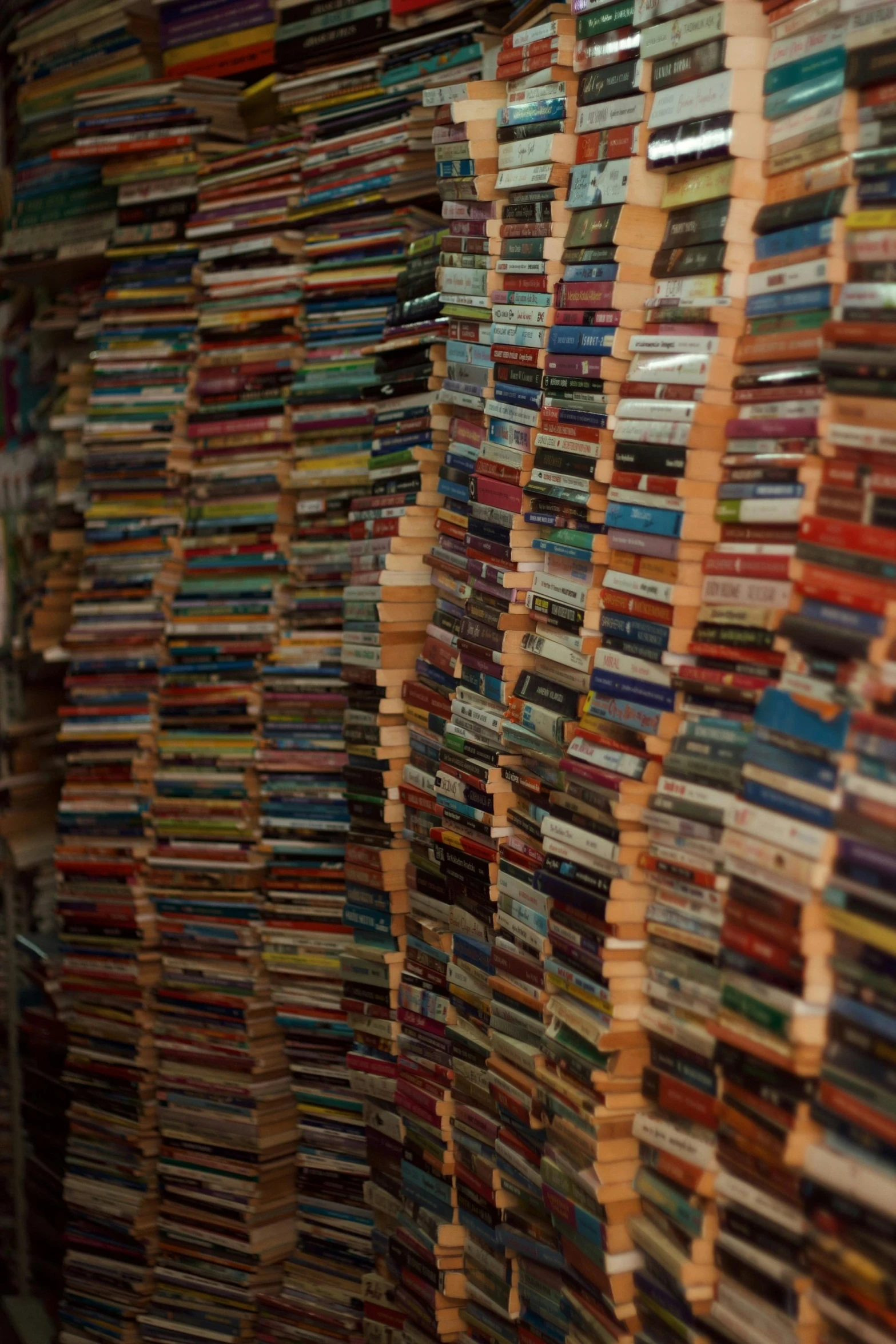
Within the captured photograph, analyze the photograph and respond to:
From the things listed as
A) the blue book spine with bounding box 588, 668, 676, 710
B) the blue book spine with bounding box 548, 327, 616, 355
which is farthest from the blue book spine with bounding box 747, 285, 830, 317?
the blue book spine with bounding box 588, 668, 676, 710

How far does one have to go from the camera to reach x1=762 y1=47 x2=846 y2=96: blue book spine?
1.95 meters

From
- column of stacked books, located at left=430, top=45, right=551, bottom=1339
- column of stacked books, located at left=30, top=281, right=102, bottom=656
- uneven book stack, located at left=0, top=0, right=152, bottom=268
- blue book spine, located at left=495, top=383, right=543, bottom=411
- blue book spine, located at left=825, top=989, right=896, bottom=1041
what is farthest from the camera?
column of stacked books, located at left=30, top=281, right=102, bottom=656

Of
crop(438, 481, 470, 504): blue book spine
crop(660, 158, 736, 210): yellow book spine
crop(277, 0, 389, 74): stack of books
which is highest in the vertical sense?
crop(277, 0, 389, 74): stack of books

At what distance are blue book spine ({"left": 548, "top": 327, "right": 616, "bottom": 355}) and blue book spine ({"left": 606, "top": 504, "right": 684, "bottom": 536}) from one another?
0.29 metres

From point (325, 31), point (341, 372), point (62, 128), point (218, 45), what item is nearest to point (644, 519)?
point (341, 372)

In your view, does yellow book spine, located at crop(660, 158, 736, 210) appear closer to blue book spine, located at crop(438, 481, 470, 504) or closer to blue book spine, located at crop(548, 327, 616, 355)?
blue book spine, located at crop(548, 327, 616, 355)

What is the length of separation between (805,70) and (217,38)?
7.62 feet

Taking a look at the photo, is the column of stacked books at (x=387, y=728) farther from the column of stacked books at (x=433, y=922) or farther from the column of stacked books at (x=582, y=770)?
the column of stacked books at (x=582, y=770)

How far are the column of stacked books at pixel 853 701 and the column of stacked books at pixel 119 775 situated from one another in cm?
227

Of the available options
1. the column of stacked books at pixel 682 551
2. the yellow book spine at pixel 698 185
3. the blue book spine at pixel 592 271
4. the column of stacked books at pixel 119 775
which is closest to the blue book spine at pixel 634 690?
the column of stacked books at pixel 682 551

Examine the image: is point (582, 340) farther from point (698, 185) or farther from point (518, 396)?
point (698, 185)

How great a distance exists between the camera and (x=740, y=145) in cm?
212

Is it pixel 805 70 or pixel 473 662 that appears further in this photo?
pixel 473 662

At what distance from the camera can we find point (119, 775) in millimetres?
3875
